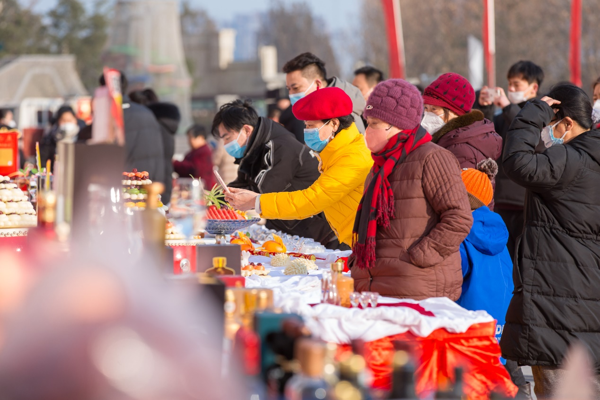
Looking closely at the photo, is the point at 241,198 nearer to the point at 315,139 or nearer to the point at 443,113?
the point at 315,139

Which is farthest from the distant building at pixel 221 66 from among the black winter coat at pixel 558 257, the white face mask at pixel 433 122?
the black winter coat at pixel 558 257

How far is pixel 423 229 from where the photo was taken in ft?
10.8

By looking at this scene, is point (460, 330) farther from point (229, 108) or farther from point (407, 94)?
point (229, 108)

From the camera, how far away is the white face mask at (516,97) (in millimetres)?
6516

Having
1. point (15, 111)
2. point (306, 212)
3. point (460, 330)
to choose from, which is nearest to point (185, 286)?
point (460, 330)

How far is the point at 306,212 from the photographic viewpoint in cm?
410

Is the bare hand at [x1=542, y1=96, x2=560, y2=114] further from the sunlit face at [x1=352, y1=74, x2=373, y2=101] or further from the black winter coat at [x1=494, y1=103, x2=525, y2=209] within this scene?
the sunlit face at [x1=352, y1=74, x2=373, y2=101]

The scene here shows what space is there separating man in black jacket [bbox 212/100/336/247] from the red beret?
103cm

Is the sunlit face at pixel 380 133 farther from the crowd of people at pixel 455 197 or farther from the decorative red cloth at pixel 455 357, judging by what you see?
the decorative red cloth at pixel 455 357

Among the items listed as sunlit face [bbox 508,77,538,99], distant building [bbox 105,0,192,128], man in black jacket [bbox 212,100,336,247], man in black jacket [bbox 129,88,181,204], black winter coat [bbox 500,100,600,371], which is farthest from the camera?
distant building [bbox 105,0,192,128]

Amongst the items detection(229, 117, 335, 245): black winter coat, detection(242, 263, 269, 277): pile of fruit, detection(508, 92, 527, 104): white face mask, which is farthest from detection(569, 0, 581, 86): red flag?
detection(242, 263, 269, 277): pile of fruit

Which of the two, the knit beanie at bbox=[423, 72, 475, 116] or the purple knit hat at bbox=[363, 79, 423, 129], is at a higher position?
the knit beanie at bbox=[423, 72, 475, 116]

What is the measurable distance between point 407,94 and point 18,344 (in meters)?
2.05

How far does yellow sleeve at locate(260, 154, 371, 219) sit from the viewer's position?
4.07m
